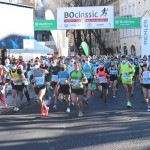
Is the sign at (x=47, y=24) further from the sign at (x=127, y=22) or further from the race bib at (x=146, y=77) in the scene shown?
the race bib at (x=146, y=77)

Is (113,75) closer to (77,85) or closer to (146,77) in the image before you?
(146,77)

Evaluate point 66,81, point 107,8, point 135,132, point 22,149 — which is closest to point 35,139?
point 22,149

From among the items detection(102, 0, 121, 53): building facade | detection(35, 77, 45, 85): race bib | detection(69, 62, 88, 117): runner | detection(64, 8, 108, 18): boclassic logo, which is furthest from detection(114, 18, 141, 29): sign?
detection(102, 0, 121, 53): building facade

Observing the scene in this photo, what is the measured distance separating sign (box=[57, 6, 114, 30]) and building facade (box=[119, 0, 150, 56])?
2399 centimetres

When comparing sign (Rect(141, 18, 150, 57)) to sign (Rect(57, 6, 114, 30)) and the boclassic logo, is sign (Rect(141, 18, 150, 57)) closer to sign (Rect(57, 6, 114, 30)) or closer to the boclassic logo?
sign (Rect(57, 6, 114, 30))

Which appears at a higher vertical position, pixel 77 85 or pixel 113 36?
pixel 113 36

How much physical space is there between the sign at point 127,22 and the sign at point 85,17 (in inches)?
39.0

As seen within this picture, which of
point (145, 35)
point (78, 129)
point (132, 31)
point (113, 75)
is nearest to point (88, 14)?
point (145, 35)

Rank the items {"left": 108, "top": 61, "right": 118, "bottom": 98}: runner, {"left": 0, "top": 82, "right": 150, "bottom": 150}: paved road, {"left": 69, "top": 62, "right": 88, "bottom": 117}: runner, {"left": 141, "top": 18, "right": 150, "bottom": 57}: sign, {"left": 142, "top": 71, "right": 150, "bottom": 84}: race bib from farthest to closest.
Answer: {"left": 141, "top": 18, "right": 150, "bottom": 57}: sign → {"left": 108, "top": 61, "right": 118, "bottom": 98}: runner → {"left": 142, "top": 71, "right": 150, "bottom": 84}: race bib → {"left": 69, "top": 62, "right": 88, "bottom": 117}: runner → {"left": 0, "top": 82, "right": 150, "bottom": 150}: paved road

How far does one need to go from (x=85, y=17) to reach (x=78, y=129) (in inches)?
899

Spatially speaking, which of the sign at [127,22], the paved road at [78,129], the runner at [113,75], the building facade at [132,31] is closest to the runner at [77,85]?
the paved road at [78,129]

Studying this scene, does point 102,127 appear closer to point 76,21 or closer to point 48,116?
point 48,116

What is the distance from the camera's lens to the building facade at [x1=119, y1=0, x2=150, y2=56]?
189 ft

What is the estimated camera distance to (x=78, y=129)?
1019cm
